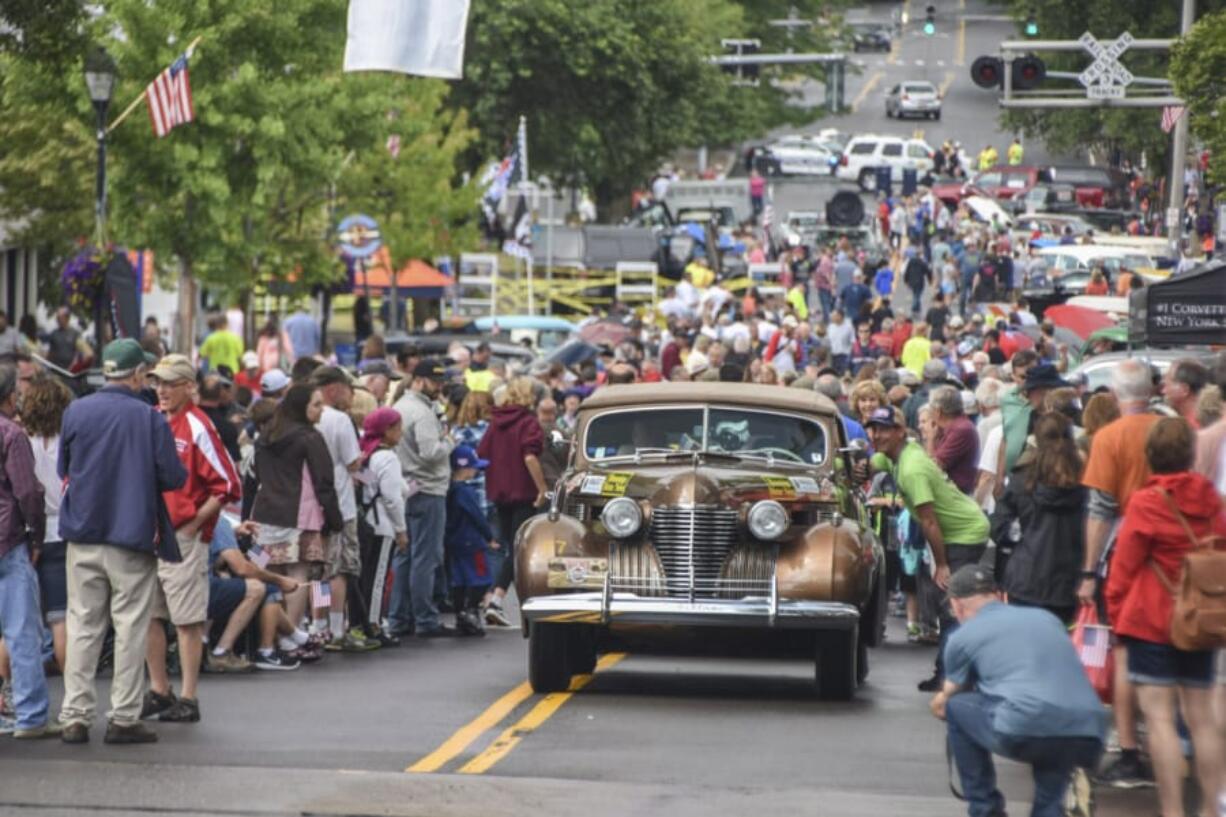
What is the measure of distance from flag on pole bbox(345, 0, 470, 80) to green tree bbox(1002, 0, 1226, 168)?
41578mm

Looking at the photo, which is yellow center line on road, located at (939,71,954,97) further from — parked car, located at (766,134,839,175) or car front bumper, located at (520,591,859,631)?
car front bumper, located at (520,591,859,631)

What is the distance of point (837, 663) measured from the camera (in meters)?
14.8

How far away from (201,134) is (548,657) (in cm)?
2436

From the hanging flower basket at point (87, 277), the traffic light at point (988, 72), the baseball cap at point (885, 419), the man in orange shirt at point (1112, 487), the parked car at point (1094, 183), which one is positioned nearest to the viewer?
the man in orange shirt at point (1112, 487)

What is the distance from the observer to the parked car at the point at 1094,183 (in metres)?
72.1

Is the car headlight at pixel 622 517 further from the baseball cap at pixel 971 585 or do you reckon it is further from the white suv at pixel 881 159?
the white suv at pixel 881 159

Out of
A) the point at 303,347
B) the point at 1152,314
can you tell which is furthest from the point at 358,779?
the point at 303,347

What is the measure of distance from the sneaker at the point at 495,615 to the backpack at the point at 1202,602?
9.87m

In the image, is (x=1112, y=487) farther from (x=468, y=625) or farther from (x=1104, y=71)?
(x=1104, y=71)

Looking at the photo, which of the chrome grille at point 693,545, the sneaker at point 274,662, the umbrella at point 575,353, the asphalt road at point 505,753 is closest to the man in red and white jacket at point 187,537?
the asphalt road at point 505,753

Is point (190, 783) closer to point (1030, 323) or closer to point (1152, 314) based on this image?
point (1152, 314)

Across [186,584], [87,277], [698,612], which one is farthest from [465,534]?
[87,277]

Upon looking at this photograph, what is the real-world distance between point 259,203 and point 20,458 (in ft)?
84.8

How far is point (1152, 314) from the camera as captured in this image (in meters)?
24.6
